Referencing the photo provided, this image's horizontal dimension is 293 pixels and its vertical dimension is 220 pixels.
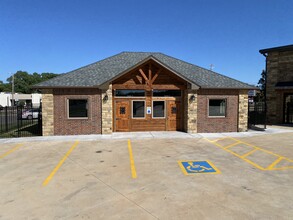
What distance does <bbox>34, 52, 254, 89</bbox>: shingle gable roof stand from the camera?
14070 mm

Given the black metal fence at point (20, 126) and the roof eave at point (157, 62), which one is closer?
the roof eave at point (157, 62)

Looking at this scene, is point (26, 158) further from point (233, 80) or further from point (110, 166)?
point (233, 80)

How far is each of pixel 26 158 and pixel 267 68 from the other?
21535 millimetres

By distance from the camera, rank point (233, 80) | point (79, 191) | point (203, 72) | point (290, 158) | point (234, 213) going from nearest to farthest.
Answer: point (234, 213) → point (79, 191) → point (290, 158) → point (233, 80) → point (203, 72)

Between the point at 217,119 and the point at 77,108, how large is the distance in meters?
10.0

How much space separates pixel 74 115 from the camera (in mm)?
14094

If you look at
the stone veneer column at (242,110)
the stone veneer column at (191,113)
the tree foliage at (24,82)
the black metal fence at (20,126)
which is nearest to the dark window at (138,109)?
the stone veneer column at (191,113)

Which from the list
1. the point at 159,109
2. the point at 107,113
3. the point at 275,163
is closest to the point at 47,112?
the point at 107,113

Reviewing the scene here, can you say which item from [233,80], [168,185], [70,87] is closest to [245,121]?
[233,80]

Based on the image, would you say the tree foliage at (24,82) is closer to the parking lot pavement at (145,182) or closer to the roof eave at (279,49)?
the roof eave at (279,49)

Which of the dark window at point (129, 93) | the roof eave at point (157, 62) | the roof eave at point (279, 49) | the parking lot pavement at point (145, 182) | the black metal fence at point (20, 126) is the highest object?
the roof eave at point (279, 49)

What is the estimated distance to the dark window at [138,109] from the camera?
15.1m

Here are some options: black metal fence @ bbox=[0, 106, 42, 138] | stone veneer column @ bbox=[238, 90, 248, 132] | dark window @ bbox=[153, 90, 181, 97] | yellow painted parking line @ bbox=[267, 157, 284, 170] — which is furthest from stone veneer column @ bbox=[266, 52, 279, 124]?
black metal fence @ bbox=[0, 106, 42, 138]

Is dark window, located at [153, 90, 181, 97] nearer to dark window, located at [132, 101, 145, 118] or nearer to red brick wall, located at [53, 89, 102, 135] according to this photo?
dark window, located at [132, 101, 145, 118]
